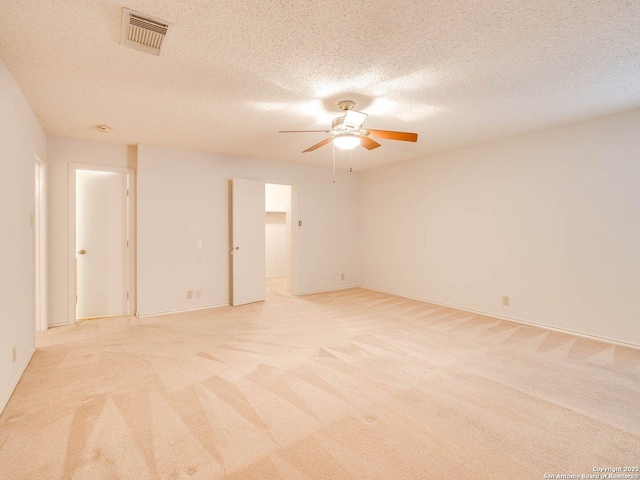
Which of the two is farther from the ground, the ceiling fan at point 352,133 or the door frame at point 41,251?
the ceiling fan at point 352,133

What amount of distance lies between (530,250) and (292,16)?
3.98 meters

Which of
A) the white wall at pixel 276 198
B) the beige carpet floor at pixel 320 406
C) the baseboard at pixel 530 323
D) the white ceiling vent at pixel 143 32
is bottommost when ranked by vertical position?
the beige carpet floor at pixel 320 406

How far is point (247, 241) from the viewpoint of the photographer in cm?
521

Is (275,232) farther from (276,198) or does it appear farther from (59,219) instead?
(59,219)

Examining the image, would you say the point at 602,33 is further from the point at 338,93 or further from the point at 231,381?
the point at 231,381

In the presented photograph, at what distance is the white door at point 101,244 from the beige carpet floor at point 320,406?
838 millimetres

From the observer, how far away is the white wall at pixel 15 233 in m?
2.20

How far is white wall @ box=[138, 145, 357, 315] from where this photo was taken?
4.46 meters

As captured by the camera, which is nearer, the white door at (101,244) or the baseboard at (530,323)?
the baseboard at (530,323)

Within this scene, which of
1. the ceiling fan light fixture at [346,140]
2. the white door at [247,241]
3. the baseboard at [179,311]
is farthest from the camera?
the white door at [247,241]

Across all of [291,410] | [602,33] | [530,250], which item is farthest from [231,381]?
[530,250]

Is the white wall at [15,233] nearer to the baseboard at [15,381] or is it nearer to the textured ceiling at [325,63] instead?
the baseboard at [15,381]

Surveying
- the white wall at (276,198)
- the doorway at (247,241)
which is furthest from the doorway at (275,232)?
the doorway at (247,241)

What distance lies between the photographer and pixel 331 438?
6.00 feet
